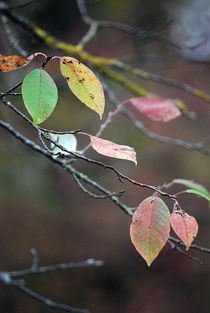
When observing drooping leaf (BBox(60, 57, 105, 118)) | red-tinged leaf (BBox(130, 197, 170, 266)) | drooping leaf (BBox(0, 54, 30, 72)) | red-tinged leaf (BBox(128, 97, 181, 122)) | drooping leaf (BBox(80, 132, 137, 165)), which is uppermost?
drooping leaf (BBox(0, 54, 30, 72))

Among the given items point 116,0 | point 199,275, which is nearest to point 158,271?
point 199,275

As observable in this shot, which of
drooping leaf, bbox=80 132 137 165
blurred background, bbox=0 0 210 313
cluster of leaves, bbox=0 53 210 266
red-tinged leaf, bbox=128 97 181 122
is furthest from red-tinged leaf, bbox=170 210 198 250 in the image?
blurred background, bbox=0 0 210 313

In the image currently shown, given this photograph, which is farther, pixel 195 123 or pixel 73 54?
pixel 195 123

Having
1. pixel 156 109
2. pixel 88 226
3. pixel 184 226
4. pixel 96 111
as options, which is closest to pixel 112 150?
pixel 96 111

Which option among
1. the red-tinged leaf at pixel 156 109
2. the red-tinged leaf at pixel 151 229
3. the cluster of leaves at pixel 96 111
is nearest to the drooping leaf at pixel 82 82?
the cluster of leaves at pixel 96 111

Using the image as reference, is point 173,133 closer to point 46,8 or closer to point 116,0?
point 116,0

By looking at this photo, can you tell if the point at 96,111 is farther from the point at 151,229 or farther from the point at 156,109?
the point at 156,109

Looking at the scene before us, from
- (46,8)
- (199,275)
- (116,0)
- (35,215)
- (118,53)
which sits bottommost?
(199,275)

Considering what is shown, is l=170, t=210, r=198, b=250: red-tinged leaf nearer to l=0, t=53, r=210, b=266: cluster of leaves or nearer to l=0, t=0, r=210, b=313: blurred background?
l=0, t=53, r=210, b=266: cluster of leaves
